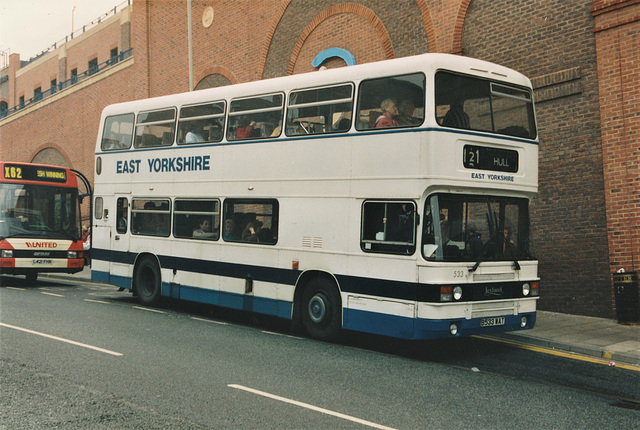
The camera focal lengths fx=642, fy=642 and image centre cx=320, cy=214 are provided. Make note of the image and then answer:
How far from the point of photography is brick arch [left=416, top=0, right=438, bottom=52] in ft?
51.1

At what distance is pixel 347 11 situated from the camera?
1834cm

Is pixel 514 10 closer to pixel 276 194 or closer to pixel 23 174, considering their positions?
pixel 276 194

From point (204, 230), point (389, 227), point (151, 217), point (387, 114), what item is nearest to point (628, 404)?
point (389, 227)

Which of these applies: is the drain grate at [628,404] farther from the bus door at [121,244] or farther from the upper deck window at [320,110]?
the bus door at [121,244]

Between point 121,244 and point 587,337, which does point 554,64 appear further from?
point 121,244

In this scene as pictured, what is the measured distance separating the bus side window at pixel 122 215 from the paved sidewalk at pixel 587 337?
26.9 ft

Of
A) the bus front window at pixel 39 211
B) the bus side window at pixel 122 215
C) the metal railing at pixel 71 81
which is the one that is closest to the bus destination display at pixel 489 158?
the bus side window at pixel 122 215

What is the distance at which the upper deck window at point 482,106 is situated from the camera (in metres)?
8.59

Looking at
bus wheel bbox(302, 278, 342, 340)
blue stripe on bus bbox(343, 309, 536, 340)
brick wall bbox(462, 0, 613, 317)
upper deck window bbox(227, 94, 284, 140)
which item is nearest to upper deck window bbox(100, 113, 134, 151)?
upper deck window bbox(227, 94, 284, 140)

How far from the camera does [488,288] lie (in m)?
8.77

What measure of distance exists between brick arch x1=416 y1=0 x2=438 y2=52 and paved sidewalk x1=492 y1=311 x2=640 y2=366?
717 cm

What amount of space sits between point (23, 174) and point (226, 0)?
33.8 feet

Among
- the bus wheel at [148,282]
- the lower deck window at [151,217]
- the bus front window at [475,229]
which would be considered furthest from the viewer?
the bus wheel at [148,282]

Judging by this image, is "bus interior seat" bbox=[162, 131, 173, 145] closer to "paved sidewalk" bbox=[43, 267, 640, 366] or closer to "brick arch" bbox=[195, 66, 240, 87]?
"paved sidewalk" bbox=[43, 267, 640, 366]
